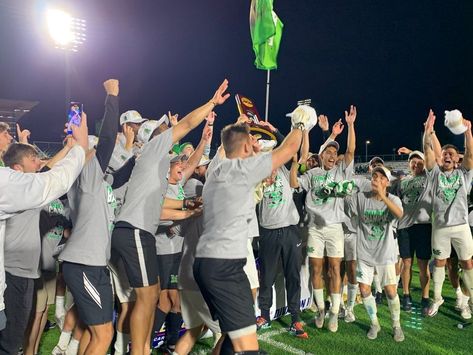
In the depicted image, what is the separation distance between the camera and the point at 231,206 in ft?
11.4

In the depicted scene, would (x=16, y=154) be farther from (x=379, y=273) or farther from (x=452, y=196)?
(x=452, y=196)

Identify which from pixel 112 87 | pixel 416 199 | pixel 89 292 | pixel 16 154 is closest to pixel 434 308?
pixel 416 199

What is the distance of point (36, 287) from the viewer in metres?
4.77

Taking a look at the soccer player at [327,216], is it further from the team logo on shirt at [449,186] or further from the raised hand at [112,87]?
the raised hand at [112,87]

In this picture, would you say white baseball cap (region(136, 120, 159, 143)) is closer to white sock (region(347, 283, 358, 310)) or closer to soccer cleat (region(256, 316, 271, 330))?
soccer cleat (region(256, 316, 271, 330))

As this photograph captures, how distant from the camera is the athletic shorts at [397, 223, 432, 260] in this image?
7.18 m

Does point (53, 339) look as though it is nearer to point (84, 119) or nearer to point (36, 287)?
point (36, 287)

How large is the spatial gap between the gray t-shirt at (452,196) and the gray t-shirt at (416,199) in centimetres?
19

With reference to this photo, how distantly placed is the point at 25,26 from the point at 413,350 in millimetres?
29455

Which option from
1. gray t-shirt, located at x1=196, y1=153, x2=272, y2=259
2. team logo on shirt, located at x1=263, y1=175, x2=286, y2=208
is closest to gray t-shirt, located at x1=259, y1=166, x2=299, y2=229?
team logo on shirt, located at x1=263, y1=175, x2=286, y2=208

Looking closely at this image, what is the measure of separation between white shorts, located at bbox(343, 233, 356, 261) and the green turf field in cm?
83

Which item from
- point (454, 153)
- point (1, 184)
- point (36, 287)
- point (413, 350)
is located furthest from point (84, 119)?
point (454, 153)

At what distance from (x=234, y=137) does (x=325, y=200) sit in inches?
120

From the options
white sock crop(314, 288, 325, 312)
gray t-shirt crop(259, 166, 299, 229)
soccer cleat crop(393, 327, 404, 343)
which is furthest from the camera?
white sock crop(314, 288, 325, 312)
